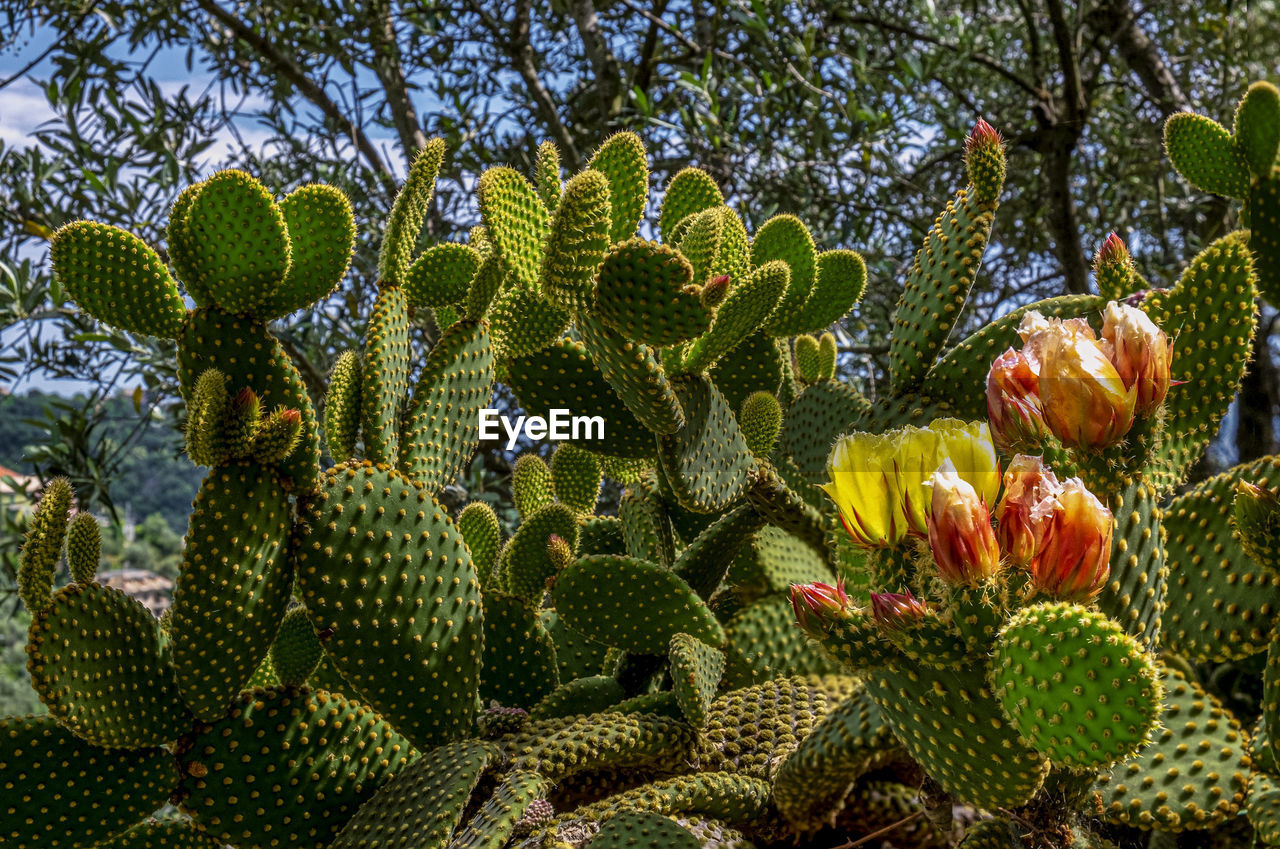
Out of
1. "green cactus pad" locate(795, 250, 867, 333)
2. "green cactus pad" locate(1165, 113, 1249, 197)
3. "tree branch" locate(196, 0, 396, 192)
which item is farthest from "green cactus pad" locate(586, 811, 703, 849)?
"tree branch" locate(196, 0, 396, 192)

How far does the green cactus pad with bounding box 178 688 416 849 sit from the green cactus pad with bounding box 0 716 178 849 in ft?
0.12

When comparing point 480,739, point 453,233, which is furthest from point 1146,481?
point 453,233

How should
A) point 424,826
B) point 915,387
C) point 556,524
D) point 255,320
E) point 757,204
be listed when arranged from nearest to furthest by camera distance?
point 424,826 < point 255,320 < point 915,387 < point 556,524 < point 757,204

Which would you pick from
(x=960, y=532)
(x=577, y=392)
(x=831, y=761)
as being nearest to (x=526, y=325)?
(x=577, y=392)

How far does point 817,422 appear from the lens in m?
1.55

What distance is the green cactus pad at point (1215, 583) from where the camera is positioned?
0.89m

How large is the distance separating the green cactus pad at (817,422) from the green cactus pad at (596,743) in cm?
55

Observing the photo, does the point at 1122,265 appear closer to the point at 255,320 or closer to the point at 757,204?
the point at 255,320

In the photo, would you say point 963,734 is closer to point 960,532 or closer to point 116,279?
point 960,532

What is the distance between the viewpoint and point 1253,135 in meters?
1.09

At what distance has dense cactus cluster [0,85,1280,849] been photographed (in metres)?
0.70

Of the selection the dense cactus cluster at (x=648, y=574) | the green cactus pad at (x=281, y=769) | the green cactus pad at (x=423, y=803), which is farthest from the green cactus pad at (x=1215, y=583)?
the green cactus pad at (x=281, y=769)

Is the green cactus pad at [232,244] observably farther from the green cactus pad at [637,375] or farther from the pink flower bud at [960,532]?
the pink flower bud at [960,532]

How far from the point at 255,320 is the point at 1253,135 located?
1.11 meters
